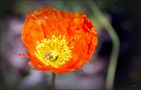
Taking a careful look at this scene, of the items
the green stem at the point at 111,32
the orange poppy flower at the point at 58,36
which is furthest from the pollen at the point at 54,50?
the green stem at the point at 111,32

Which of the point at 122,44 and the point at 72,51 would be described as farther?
the point at 122,44

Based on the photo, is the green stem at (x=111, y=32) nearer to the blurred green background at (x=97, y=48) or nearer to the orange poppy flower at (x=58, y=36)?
the blurred green background at (x=97, y=48)

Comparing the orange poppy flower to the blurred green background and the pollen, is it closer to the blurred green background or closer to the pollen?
the pollen

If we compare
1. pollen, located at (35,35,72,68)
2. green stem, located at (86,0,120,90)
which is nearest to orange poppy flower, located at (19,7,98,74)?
pollen, located at (35,35,72,68)

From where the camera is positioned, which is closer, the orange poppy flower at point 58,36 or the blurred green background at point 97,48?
the orange poppy flower at point 58,36

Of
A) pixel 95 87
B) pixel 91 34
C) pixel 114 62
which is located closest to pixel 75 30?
pixel 91 34

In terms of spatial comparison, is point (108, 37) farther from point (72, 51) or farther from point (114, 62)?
point (72, 51)

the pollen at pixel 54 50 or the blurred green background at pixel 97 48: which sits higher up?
the blurred green background at pixel 97 48
